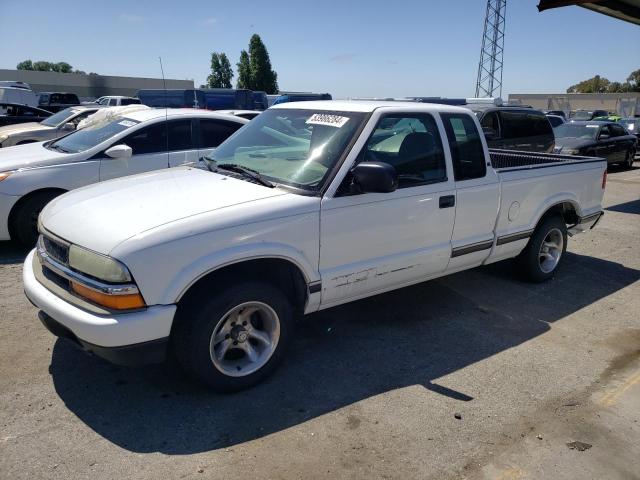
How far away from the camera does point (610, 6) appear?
1095cm

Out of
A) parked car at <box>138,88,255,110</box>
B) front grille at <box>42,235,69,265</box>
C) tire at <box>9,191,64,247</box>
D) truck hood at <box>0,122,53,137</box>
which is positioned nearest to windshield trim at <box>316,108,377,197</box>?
front grille at <box>42,235,69,265</box>

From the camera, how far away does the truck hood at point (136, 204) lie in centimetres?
308

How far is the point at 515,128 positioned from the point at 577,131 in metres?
5.23

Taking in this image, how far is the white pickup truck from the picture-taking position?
2.96 metres

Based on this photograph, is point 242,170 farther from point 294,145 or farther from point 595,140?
point 595,140

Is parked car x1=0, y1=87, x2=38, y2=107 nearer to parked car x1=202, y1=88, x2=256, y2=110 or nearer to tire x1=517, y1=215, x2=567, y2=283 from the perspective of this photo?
parked car x1=202, y1=88, x2=256, y2=110

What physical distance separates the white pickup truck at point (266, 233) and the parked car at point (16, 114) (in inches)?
550

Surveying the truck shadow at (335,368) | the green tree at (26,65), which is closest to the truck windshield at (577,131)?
the truck shadow at (335,368)

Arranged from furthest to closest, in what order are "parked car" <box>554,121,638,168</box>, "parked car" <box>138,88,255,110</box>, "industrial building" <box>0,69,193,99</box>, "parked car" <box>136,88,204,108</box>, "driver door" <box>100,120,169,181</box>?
"industrial building" <box>0,69,193,99</box> → "parked car" <box>138,88,255,110</box> → "parked car" <box>136,88,204,108</box> → "parked car" <box>554,121,638,168</box> → "driver door" <box>100,120,169,181</box>

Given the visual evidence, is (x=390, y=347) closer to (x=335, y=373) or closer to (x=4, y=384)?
(x=335, y=373)

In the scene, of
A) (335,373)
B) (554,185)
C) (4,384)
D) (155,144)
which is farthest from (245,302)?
(155,144)

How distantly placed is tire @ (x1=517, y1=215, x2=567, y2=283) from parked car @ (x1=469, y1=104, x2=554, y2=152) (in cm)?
510

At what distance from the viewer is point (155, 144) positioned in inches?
273

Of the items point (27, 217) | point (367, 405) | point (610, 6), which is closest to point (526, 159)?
point (367, 405)
